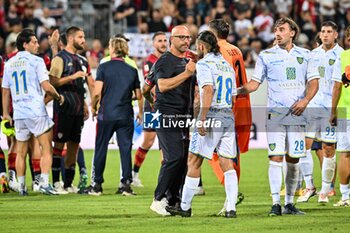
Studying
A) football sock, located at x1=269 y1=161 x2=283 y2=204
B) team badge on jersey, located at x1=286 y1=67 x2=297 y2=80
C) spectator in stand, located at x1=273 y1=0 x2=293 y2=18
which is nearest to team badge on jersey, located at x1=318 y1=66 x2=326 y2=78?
team badge on jersey, located at x1=286 y1=67 x2=297 y2=80

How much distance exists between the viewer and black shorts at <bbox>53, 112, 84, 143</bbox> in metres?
15.5

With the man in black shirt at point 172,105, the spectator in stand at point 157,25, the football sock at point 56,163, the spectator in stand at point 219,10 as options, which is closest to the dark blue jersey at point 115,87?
the football sock at point 56,163

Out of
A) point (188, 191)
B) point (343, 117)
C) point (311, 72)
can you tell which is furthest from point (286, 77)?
point (188, 191)

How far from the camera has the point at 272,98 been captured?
1205 cm

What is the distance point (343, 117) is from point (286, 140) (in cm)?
150

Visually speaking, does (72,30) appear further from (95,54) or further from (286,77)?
(95,54)

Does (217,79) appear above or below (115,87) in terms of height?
above

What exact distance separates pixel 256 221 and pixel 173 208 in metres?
1.19

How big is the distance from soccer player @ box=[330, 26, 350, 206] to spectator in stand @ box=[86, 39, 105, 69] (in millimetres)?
13476

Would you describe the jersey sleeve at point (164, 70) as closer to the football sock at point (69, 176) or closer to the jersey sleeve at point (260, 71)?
the jersey sleeve at point (260, 71)

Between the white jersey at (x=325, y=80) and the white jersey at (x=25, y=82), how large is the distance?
167 inches

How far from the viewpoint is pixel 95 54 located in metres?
26.3

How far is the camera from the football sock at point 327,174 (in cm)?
1388

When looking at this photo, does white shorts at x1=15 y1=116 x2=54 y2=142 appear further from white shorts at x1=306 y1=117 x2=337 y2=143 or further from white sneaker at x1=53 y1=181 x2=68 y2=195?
white shorts at x1=306 y1=117 x2=337 y2=143
